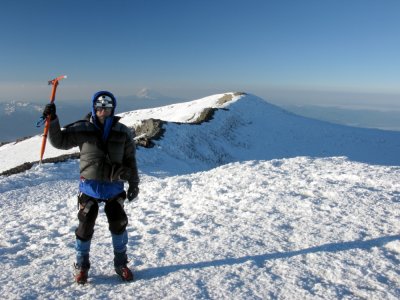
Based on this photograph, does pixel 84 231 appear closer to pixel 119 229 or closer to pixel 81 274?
pixel 119 229

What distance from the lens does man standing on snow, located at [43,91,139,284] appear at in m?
5.88

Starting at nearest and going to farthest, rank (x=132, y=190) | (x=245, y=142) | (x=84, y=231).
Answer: (x=84, y=231), (x=132, y=190), (x=245, y=142)

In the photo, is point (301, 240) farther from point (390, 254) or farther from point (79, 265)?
point (79, 265)

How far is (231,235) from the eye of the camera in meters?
8.27

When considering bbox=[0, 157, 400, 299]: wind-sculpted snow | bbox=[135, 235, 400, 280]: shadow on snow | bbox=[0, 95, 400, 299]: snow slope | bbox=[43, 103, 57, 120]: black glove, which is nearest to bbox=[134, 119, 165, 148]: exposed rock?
bbox=[0, 95, 400, 299]: snow slope

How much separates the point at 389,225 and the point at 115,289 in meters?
6.90

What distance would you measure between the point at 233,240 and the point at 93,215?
337 centimetres

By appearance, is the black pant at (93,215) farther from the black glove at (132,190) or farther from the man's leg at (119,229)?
the black glove at (132,190)

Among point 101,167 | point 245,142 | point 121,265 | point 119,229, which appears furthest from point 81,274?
point 245,142

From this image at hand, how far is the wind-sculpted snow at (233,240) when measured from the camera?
5.98 meters

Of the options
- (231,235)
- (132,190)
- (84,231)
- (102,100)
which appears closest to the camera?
(102,100)

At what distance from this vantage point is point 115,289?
5836 mm

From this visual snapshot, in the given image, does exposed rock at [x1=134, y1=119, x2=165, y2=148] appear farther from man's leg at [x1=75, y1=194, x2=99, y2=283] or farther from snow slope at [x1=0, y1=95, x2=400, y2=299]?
man's leg at [x1=75, y1=194, x2=99, y2=283]

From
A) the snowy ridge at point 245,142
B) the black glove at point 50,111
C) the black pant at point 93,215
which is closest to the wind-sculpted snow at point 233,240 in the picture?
the black pant at point 93,215
